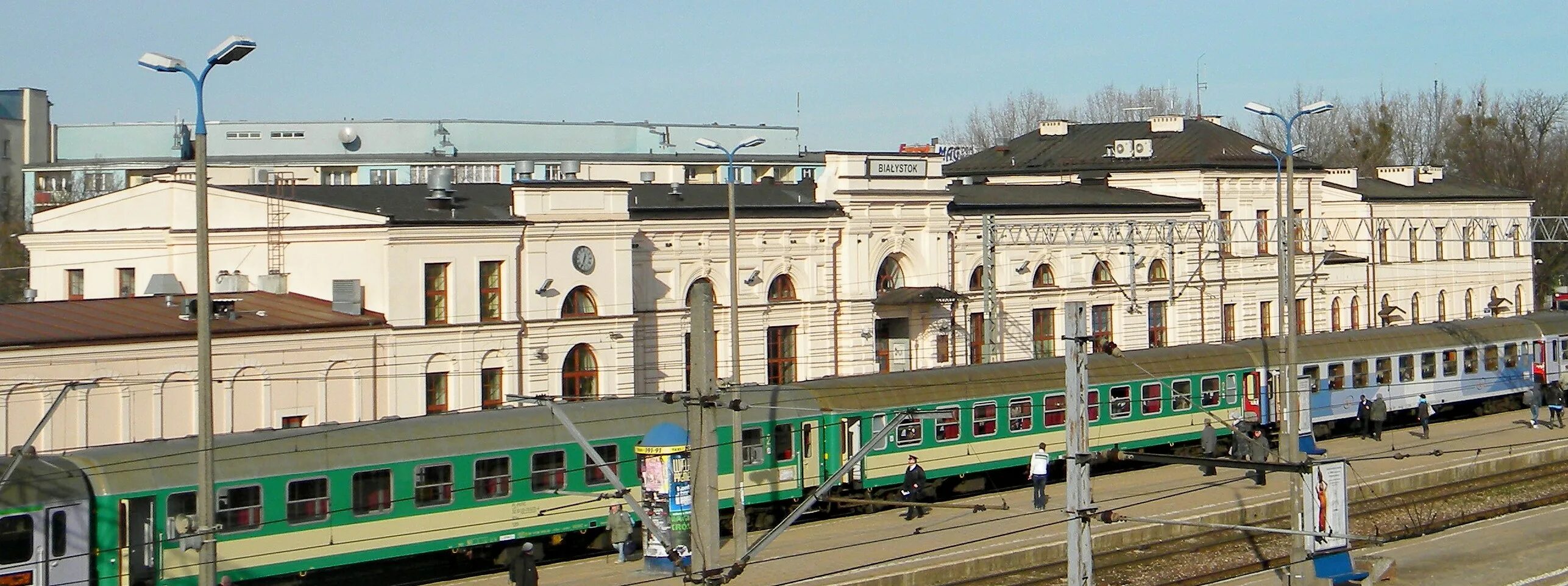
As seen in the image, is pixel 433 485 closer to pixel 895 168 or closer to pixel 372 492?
pixel 372 492

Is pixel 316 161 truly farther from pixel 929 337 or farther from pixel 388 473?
pixel 388 473

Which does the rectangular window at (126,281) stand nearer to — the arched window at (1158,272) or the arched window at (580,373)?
the arched window at (580,373)

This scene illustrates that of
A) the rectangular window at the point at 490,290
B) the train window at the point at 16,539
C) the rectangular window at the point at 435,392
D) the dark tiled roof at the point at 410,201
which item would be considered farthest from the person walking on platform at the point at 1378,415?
the train window at the point at 16,539

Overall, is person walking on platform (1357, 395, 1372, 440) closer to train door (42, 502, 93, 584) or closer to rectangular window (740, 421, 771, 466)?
rectangular window (740, 421, 771, 466)

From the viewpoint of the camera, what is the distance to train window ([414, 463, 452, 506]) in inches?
1117

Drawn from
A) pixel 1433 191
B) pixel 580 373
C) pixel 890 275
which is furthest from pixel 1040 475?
pixel 1433 191

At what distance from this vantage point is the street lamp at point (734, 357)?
22.6m

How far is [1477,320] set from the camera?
52375 mm

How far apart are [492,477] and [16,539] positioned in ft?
24.8

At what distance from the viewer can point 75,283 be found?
47.0m

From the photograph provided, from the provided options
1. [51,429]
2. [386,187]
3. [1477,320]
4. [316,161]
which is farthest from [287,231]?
[316,161]

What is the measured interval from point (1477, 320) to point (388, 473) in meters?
35.2

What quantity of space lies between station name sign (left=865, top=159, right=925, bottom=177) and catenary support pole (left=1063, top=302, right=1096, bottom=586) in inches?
1185

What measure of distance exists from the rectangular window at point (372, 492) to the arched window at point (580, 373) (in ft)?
46.3
